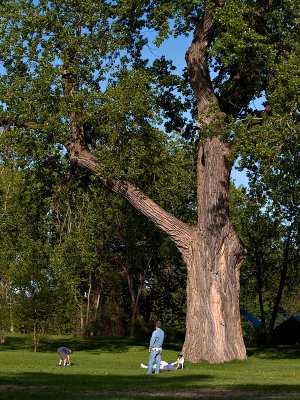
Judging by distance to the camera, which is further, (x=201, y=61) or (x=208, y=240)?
(x=201, y=61)

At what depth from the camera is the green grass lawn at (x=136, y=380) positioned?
13.8 m

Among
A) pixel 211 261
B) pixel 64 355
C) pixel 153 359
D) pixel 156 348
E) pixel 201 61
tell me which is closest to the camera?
pixel 156 348

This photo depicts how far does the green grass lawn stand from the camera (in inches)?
544

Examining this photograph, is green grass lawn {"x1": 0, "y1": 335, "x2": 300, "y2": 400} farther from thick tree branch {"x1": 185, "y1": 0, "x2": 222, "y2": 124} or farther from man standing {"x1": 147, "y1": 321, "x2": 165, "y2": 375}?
thick tree branch {"x1": 185, "y1": 0, "x2": 222, "y2": 124}

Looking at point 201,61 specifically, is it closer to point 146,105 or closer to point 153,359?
point 146,105

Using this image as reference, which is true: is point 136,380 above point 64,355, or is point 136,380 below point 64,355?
below

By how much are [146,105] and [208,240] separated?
5.36 meters

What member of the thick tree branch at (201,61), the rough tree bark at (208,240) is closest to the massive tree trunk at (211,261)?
the rough tree bark at (208,240)

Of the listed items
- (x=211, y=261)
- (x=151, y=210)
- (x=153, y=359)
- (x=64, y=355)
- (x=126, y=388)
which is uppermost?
(x=151, y=210)

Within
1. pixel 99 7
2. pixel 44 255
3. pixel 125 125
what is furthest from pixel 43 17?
pixel 44 255

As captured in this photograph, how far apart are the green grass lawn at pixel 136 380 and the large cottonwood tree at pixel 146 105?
2968mm

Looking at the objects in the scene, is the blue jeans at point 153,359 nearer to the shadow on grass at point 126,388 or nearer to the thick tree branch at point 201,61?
the shadow on grass at point 126,388

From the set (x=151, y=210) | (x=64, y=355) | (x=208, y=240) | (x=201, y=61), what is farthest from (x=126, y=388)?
(x=201, y=61)

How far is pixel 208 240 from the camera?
25.4m
